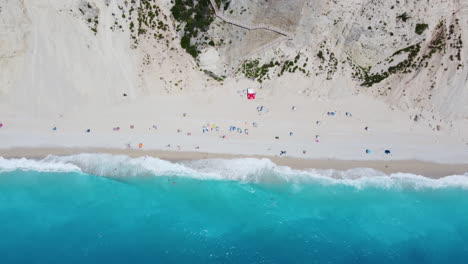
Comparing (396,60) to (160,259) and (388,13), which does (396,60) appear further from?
(160,259)

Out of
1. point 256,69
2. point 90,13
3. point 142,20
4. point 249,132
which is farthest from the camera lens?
point 256,69

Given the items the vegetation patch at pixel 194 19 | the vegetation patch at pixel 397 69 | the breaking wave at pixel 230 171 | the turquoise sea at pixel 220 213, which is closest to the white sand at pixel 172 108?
the vegetation patch at pixel 397 69

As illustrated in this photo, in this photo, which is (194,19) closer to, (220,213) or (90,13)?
(90,13)

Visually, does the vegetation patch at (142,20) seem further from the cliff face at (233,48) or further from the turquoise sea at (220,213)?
the turquoise sea at (220,213)

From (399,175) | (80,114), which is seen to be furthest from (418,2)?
(80,114)

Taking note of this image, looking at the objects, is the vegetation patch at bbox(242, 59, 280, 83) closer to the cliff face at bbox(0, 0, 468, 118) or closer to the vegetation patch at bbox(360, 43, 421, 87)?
the cliff face at bbox(0, 0, 468, 118)

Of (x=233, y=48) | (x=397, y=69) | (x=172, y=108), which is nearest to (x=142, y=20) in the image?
(x=172, y=108)

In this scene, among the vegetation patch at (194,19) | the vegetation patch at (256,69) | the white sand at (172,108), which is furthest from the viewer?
the vegetation patch at (256,69)
